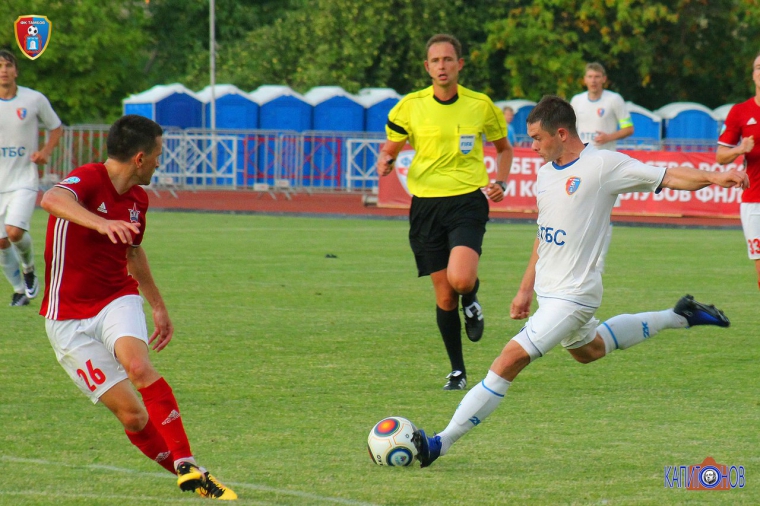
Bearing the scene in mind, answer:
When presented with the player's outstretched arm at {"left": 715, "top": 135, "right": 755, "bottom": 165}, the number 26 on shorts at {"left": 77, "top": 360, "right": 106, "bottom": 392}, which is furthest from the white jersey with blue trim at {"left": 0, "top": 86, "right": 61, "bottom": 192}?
the number 26 on shorts at {"left": 77, "top": 360, "right": 106, "bottom": 392}

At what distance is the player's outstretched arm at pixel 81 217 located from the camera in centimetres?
496

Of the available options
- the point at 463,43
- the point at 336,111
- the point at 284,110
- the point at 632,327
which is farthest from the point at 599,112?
the point at 463,43

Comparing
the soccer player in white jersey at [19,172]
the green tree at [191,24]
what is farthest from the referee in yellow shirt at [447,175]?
the green tree at [191,24]

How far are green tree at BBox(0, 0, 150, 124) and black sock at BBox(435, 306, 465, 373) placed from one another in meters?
34.7

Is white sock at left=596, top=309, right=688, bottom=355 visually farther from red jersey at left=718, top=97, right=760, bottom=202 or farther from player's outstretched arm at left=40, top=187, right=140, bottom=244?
player's outstretched arm at left=40, top=187, right=140, bottom=244

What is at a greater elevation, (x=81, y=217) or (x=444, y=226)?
(x=81, y=217)

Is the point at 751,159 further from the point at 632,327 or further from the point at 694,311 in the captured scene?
the point at 632,327

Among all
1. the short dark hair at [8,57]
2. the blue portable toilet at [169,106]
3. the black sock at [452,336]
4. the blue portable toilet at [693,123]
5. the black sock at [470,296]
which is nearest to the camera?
the black sock at [452,336]

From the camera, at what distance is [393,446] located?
19.2 feet

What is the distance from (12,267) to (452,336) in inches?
Answer: 222

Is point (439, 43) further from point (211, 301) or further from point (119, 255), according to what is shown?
point (211, 301)

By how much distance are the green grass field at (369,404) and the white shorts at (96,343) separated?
49 centimetres

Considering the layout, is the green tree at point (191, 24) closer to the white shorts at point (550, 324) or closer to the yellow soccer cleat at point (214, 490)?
the white shorts at point (550, 324)

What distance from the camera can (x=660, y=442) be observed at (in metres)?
6.38
